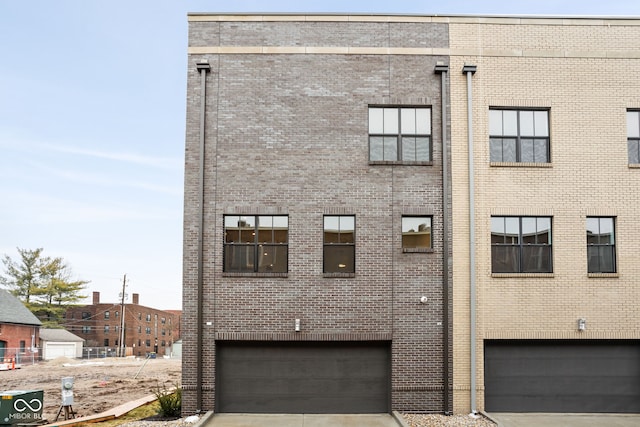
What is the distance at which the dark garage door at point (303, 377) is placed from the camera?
16109 millimetres

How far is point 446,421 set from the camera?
15039mm

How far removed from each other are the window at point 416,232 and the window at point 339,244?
1.39 metres

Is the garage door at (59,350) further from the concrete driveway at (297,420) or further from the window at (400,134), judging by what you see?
the window at (400,134)

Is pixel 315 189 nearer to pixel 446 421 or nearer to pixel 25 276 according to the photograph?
pixel 446 421

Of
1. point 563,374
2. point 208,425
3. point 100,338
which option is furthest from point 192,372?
point 100,338

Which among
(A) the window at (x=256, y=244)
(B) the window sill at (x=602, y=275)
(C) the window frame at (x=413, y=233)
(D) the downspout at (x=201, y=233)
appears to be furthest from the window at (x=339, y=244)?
(B) the window sill at (x=602, y=275)

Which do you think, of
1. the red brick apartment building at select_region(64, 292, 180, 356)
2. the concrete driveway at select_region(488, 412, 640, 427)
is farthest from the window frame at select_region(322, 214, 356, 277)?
the red brick apartment building at select_region(64, 292, 180, 356)

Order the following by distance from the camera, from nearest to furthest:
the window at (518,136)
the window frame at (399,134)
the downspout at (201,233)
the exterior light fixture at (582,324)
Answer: the downspout at (201,233) < the exterior light fixture at (582,324) < the window frame at (399,134) < the window at (518,136)

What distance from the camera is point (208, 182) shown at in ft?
53.6

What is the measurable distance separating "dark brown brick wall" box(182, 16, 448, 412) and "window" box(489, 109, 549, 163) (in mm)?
1622

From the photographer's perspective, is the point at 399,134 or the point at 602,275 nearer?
the point at 602,275

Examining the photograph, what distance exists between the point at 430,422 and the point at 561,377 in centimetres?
406

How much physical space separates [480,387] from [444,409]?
1.13m

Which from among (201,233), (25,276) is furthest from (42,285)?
(201,233)
